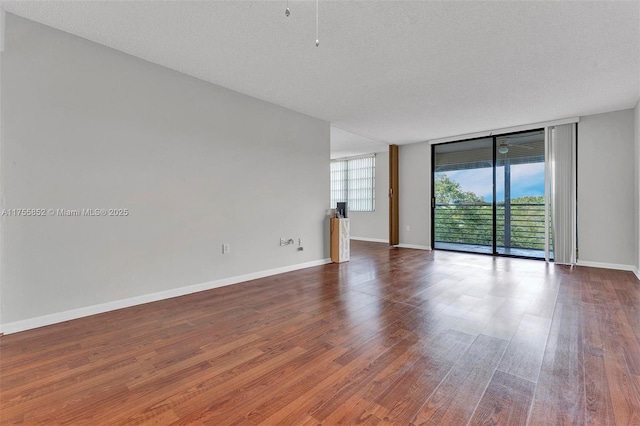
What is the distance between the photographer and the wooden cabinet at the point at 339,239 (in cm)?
511

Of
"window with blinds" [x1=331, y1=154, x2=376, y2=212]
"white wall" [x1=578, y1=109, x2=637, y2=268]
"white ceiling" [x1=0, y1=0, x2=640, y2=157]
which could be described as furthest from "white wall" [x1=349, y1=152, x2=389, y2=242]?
"white wall" [x1=578, y1=109, x2=637, y2=268]

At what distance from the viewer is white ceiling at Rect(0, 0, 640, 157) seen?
7.39 ft

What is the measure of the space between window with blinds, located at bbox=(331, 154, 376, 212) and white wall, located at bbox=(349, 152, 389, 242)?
5.9 inches

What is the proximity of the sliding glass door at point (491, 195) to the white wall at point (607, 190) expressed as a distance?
0.61 m

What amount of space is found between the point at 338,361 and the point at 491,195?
5516mm

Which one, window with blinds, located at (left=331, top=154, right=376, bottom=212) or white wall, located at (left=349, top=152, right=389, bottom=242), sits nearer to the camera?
white wall, located at (left=349, top=152, right=389, bottom=242)

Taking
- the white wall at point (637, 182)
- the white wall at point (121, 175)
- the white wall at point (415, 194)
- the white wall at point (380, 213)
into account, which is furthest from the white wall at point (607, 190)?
the white wall at point (121, 175)

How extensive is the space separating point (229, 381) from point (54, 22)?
3.28 metres

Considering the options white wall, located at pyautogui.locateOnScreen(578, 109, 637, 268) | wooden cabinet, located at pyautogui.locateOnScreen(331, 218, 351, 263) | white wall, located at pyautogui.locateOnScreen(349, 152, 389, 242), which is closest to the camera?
white wall, located at pyautogui.locateOnScreen(578, 109, 637, 268)

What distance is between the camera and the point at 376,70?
323cm

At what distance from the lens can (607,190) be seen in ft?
15.3

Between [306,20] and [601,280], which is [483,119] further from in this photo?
[306,20]

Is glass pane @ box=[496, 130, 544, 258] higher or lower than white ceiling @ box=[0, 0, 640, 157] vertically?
lower

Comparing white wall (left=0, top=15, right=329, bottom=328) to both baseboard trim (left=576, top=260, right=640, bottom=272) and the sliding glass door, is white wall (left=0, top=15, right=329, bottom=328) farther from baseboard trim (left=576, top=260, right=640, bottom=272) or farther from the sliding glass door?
baseboard trim (left=576, top=260, right=640, bottom=272)
